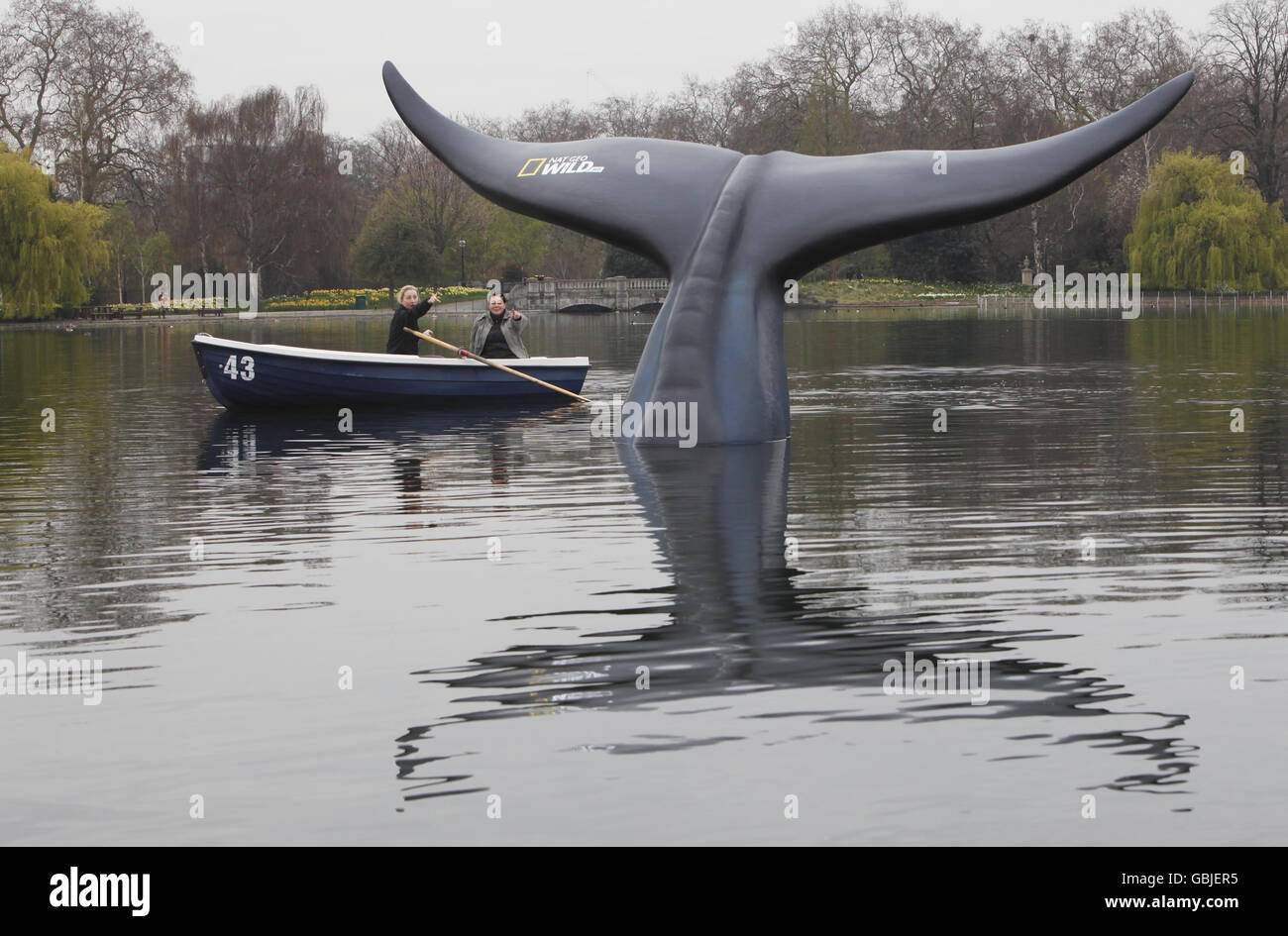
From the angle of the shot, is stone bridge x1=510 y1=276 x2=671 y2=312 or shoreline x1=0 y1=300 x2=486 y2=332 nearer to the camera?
shoreline x1=0 y1=300 x2=486 y2=332

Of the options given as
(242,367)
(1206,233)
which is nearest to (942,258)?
(1206,233)

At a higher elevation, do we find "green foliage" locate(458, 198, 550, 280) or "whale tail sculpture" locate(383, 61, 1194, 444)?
"green foliage" locate(458, 198, 550, 280)

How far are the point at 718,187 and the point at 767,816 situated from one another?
12638mm

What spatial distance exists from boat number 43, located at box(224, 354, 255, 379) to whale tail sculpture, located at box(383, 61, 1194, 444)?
22.4 feet

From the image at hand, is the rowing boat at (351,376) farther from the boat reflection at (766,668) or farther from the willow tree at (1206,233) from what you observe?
the willow tree at (1206,233)

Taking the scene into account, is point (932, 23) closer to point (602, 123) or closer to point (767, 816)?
point (602, 123)

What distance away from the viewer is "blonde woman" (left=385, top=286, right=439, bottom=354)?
25.9 metres

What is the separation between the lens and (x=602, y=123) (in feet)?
366

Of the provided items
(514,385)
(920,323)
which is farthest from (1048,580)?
(920,323)

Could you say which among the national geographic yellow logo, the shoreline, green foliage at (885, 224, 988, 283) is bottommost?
the national geographic yellow logo

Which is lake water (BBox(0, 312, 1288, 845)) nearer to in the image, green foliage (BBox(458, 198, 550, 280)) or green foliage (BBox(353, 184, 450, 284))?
green foliage (BBox(353, 184, 450, 284))

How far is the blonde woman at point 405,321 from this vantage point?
2594cm

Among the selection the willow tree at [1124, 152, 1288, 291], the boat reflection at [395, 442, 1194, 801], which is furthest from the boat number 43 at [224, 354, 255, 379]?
the willow tree at [1124, 152, 1288, 291]

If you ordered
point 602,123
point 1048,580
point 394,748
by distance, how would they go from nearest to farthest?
point 394,748 → point 1048,580 → point 602,123
